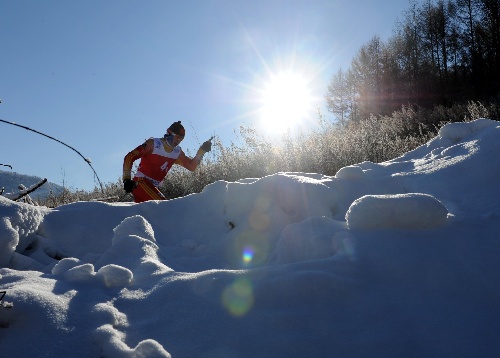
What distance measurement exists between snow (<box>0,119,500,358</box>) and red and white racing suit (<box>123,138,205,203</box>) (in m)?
3.11

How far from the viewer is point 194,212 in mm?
2846

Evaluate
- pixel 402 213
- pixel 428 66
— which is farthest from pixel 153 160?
pixel 428 66

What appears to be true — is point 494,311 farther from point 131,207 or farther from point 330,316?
point 131,207

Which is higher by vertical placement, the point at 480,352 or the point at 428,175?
the point at 428,175

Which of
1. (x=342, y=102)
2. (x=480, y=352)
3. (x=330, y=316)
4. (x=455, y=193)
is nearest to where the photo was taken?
(x=480, y=352)

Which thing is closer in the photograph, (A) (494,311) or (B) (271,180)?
(A) (494,311)

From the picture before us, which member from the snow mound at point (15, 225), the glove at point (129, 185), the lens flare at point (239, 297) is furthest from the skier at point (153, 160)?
the lens flare at point (239, 297)

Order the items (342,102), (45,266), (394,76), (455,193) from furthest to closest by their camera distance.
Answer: (342,102) < (394,76) < (455,193) < (45,266)

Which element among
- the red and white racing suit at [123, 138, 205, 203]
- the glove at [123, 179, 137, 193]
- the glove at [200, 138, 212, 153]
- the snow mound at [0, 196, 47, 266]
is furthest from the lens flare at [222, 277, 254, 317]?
the glove at [200, 138, 212, 153]

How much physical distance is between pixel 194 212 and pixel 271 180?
59 cm

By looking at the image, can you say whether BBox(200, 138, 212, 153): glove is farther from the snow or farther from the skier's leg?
the snow

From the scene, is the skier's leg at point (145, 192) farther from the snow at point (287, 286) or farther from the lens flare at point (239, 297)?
the lens flare at point (239, 297)

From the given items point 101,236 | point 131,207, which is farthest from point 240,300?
point 131,207

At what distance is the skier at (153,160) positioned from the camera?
553 cm
